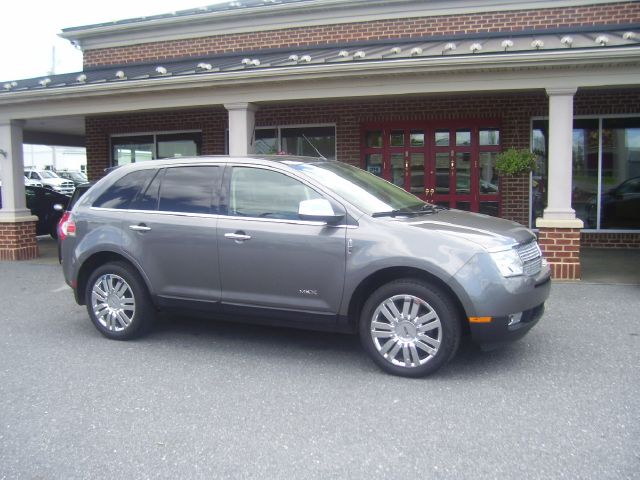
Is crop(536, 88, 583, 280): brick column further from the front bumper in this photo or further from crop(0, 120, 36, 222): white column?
crop(0, 120, 36, 222): white column

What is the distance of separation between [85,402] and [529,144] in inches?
365

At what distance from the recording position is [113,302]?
5.76 meters

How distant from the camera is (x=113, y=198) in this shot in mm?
5898

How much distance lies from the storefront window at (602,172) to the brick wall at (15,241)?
9541 mm

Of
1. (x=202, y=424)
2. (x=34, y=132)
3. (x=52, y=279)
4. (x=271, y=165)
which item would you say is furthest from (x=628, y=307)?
(x=34, y=132)

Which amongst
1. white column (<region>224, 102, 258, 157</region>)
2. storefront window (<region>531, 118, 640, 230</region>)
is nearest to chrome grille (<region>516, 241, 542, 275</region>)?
white column (<region>224, 102, 258, 157</region>)

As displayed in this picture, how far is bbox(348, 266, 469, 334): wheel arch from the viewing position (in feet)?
15.0

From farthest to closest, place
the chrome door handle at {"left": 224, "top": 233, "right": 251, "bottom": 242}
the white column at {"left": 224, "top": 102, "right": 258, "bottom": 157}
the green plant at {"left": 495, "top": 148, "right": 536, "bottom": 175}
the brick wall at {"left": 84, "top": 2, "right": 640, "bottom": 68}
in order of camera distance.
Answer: the brick wall at {"left": 84, "top": 2, "right": 640, "bottom": 68} < the white column at {"left": 224, "top": 102, "right": 258, "bottom": 157} < the green plant at {"left": 495, "top": 148, "right": 536, "bottom": 175} < the chrome door handle at {"left": 224, "top": 233, "right": 251, "bottom": 242}

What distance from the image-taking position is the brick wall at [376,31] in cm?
1077

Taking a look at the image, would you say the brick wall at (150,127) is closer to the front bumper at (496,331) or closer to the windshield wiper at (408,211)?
the windshield wiper at (408,211)

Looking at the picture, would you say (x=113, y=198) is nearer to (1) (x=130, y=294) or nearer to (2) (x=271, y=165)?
(1) (x=130, y=294)

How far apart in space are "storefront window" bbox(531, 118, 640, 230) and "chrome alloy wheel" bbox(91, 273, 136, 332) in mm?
8129

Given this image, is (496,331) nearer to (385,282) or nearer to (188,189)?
(385,282)

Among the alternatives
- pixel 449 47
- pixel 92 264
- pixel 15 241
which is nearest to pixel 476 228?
pixel 92 264
